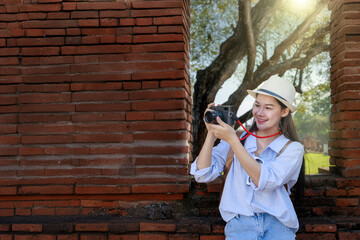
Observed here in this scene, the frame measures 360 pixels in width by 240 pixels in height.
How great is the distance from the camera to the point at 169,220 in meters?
3.20

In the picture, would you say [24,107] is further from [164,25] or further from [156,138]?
[164,25]

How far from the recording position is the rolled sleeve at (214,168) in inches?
95.2

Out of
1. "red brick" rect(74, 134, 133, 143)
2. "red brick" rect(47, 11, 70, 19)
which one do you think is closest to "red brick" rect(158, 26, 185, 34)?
"red brick" rect(47, 11, 70, 19)

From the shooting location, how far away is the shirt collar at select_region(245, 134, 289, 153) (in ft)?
7.86

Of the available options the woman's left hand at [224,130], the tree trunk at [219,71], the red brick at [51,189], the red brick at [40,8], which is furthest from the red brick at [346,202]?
the tree trunk at [219,71]

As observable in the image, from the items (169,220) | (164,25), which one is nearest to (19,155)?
(169,220)

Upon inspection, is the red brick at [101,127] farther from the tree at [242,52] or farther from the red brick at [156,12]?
the tree at [242,52]

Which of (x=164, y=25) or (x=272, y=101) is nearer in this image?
(x=272, y=101)

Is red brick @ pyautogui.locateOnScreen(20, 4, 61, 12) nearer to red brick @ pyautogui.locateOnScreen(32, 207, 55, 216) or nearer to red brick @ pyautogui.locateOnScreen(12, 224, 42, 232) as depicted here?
red brick @ pyautogui.locateOnScreen(32, 207, 55, 216)

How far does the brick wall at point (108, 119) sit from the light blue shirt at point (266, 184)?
86 centimetres

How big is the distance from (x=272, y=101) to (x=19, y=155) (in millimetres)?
2319

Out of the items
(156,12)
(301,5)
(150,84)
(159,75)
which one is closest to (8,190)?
(150,84)

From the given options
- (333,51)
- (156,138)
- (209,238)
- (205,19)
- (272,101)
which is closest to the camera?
(272,101)

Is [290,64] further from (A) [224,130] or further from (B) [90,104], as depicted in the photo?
(A) [224,130]
